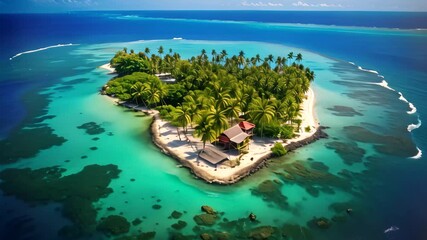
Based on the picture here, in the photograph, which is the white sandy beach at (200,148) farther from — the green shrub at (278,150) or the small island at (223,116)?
the green shrub at (278,150)

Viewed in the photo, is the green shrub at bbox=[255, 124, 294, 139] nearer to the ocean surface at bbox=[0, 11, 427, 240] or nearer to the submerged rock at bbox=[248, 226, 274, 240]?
the ocean surface at bbox=[0, 11, 427, 240]

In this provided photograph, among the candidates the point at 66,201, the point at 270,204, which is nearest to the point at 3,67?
the point at 66,201

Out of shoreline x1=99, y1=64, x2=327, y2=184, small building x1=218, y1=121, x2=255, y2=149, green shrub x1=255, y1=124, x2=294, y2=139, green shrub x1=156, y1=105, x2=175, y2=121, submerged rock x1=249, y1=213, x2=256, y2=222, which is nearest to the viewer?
submerged rock x1=249, y1=213, x2=256, y2=222

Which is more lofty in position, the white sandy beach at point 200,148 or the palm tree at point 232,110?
the palm tree at point 232,110

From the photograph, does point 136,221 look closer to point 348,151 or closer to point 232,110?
point 232,110

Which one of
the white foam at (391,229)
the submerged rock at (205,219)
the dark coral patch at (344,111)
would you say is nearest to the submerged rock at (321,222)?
the white foam at (391,229)

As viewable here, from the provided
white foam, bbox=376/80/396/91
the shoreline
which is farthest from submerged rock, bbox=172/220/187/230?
white foam, bbox=376/80/396/91
